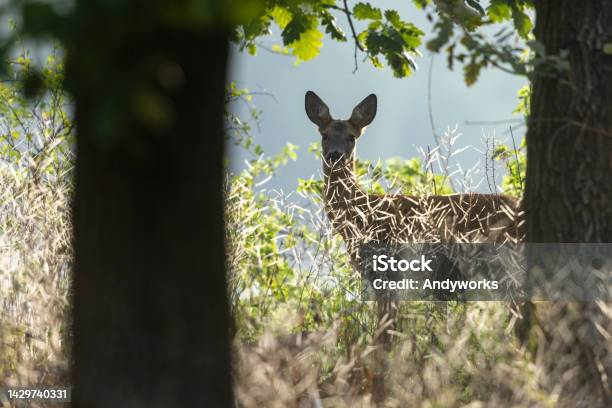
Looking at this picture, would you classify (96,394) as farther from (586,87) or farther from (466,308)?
(586,87)

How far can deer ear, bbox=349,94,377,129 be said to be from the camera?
374 inches

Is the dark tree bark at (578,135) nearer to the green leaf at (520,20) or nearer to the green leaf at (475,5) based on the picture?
the green leaf at (520,20)

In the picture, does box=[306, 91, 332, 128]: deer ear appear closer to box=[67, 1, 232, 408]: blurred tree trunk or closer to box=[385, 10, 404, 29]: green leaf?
box=[385, 10, 404, 29]: green leaf

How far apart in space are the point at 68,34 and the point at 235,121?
4.32 metres

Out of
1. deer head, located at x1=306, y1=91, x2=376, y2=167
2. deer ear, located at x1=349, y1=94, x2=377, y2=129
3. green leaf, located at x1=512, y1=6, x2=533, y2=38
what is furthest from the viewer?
deer ear, located at x1=349, y1=94, x2=377, y2=129

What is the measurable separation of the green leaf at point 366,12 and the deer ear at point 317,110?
3.33 meters

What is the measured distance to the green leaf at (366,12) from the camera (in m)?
6.22

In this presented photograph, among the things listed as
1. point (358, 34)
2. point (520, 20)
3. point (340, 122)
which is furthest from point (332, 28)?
point (340, 122)

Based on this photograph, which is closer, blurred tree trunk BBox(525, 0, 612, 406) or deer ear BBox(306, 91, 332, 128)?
blurred tree trunk BBox(525, 0, 612, 406)

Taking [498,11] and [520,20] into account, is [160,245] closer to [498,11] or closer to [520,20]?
[520,20]

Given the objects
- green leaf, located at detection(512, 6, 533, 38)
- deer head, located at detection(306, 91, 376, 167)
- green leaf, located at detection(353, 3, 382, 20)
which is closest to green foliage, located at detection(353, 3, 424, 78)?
green leaf, located at detection(353, 3, 382, 20)

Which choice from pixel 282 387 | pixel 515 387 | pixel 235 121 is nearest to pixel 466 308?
pixel 515 387

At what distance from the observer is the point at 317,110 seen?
9.62 meters

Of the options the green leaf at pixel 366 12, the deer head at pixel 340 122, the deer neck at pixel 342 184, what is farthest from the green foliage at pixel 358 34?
the deer head at pixel 340 122
